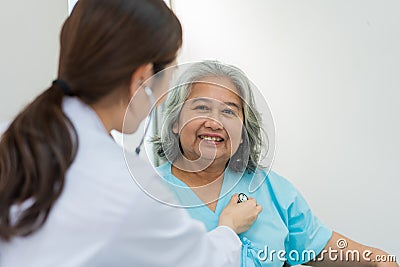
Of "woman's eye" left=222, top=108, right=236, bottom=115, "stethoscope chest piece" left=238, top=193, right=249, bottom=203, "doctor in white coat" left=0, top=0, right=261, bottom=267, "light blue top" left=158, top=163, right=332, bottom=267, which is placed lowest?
"light blue top" left=158, top=163, right=332, bottom=267

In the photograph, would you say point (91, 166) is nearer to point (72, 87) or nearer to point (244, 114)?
point (72, 87)

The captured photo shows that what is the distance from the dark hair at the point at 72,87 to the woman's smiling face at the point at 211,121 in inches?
18.6

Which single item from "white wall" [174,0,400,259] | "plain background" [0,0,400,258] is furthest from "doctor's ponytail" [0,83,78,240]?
"white wall" [174,0,400,259]

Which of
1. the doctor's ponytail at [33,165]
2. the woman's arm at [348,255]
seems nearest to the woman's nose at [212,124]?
the woman's arm at [348,255]

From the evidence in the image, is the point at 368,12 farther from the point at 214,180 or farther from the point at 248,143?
the point at 214,180

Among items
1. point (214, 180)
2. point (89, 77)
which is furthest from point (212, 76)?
point (89, 77)

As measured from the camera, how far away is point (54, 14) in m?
1.46

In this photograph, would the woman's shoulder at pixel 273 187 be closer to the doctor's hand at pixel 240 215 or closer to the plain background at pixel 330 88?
the doctor's hand at pixel 240 215

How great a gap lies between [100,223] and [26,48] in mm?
873

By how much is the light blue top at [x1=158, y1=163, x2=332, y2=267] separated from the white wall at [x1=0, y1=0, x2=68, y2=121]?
1.54ft

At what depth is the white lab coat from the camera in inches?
27.3

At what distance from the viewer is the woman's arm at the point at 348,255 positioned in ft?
4.11

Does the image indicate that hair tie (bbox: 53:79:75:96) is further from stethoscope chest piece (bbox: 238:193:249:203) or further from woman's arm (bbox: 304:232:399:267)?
woman's arm (bbox: 304:232:399:267)

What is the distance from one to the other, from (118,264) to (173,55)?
0.34 m
